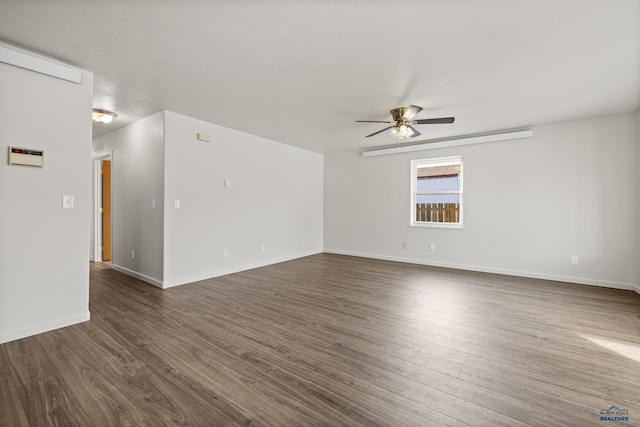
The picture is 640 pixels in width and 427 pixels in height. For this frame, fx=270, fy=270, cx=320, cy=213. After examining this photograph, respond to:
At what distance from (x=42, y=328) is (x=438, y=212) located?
5.83 metres

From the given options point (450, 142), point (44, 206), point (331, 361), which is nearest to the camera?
point (331, 361)

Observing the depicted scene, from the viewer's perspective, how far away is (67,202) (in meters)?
2.57

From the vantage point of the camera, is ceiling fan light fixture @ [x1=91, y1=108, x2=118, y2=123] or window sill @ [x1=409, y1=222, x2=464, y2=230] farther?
window sill @ [x1=409, y1=222, x2=464, y2=230]

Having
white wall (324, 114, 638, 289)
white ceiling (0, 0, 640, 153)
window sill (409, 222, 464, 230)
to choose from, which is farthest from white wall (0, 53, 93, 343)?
window sill (409, 222, 464, 230)

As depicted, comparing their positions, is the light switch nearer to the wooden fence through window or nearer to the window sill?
the window sill

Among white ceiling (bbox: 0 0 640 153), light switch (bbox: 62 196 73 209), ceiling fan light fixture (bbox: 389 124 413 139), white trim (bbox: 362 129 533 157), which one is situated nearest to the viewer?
white ceiling (bbox: 0 0 640 153)

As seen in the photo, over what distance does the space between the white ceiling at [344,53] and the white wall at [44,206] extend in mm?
387

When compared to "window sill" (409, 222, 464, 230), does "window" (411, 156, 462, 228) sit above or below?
above

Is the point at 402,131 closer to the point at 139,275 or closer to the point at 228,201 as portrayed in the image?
the point at 228,201

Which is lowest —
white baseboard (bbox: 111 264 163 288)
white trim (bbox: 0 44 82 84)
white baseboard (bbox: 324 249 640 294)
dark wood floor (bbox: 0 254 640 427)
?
dark wood floor (bbox: 0 254 640 427)

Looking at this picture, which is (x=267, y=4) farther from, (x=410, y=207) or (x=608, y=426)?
(x=410, y=207)

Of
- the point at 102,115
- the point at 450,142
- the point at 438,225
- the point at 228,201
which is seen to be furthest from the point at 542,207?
the point at 102,115

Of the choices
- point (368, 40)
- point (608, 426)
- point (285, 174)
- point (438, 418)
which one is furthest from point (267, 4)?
point (285, 174)

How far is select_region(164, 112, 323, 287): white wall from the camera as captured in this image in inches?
152
